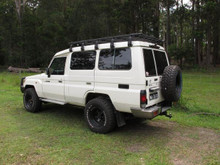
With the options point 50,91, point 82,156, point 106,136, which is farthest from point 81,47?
point 82,156

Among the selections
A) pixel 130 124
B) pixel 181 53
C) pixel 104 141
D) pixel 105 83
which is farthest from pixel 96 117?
pixel 181 53

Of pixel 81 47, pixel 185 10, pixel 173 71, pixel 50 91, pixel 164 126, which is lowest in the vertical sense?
pixel 164 126

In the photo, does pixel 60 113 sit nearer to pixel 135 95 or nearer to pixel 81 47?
pixel 81 47

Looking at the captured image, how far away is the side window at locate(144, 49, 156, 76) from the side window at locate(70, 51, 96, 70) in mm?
1399

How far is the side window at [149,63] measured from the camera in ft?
14.7

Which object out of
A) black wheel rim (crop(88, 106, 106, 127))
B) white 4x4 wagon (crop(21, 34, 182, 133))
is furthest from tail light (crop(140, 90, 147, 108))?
black wheel rim (crop(88, 106, 106, 127))

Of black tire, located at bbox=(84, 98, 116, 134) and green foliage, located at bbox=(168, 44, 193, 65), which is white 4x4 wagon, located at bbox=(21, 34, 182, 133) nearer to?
black tire, located at bbox=(84, 98, 116, 134)

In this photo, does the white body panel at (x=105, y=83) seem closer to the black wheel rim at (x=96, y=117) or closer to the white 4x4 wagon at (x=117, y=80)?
the white 4x4 wagon at (x=117, y=80)

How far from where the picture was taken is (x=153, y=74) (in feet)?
15.4

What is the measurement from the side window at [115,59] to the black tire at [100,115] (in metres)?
0.87

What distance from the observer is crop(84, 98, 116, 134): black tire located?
471 centimetres

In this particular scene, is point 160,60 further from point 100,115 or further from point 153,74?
point 100,115

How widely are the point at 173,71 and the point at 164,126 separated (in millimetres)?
1741

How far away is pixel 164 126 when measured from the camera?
5566 mm
